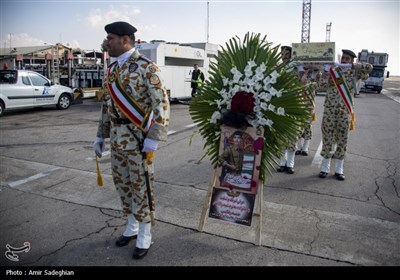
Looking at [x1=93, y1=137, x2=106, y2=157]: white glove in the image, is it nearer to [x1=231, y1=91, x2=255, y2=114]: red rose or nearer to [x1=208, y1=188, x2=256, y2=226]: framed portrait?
[x1=208, y1=188, x2=256, y2=226]: framed portrait

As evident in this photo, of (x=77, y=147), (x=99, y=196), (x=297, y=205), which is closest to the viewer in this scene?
(x=297, y=205)

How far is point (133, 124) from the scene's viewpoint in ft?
10.2

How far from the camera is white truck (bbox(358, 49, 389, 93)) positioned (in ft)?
90.2

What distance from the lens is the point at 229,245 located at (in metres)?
3.39

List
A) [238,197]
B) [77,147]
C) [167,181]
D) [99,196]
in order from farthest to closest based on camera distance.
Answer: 1. [77,147]
2. [167,181]
3. [99,196]
4. [238,197]

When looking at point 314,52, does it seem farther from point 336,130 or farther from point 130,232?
point 130,232

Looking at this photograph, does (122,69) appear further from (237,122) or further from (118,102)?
Result: (237,122)

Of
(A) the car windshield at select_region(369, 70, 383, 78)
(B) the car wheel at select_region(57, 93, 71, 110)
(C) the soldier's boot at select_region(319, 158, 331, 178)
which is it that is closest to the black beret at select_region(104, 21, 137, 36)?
(C) the soldier's boot at select_region(319, 158, 331, 178)

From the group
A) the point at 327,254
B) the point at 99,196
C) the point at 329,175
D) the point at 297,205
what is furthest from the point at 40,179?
the point at 329,175

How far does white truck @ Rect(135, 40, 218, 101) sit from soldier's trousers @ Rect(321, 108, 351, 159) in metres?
8.94

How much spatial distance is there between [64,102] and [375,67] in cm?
2521

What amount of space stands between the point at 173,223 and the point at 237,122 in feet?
5.02

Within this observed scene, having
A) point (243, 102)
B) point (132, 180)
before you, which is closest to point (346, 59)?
A: point (243, 102)
